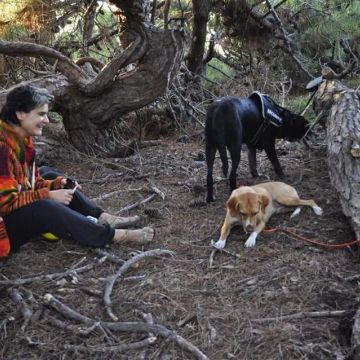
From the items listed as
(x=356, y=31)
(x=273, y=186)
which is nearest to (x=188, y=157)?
(x=273, y=186)

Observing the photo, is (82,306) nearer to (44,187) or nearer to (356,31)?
(44,187)

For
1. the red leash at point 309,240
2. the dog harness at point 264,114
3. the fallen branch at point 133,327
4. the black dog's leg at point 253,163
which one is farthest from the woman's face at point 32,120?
the black dog's leg at point 253,163

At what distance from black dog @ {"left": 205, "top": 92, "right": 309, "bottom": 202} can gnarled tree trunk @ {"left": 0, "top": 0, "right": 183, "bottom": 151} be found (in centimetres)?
140

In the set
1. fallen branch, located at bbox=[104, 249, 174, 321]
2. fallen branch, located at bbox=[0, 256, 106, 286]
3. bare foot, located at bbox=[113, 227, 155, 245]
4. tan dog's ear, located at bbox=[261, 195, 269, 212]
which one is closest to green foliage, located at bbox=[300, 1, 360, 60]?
tan dog's ear, located at bbox=[261, 195, 269, 212]

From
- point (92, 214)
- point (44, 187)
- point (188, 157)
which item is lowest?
point (188, 157)

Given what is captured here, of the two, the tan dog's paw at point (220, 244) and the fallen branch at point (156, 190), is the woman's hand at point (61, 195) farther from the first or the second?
the fallen branch at point (156, 190)

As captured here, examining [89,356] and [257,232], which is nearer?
[89,356]

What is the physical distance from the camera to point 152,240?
4.42 metres

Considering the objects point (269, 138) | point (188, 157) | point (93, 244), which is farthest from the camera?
point (188, 157)

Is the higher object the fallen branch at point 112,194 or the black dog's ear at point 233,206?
the black dog's ear at point 233,206

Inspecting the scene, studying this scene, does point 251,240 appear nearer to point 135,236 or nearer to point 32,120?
point 135,236

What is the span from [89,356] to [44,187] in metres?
1.90

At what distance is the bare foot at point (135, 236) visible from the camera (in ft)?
14.0

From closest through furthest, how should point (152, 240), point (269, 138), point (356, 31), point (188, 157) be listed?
point (152, 240) → point (269, 138) → point (188, 157) → point (356, 31)
